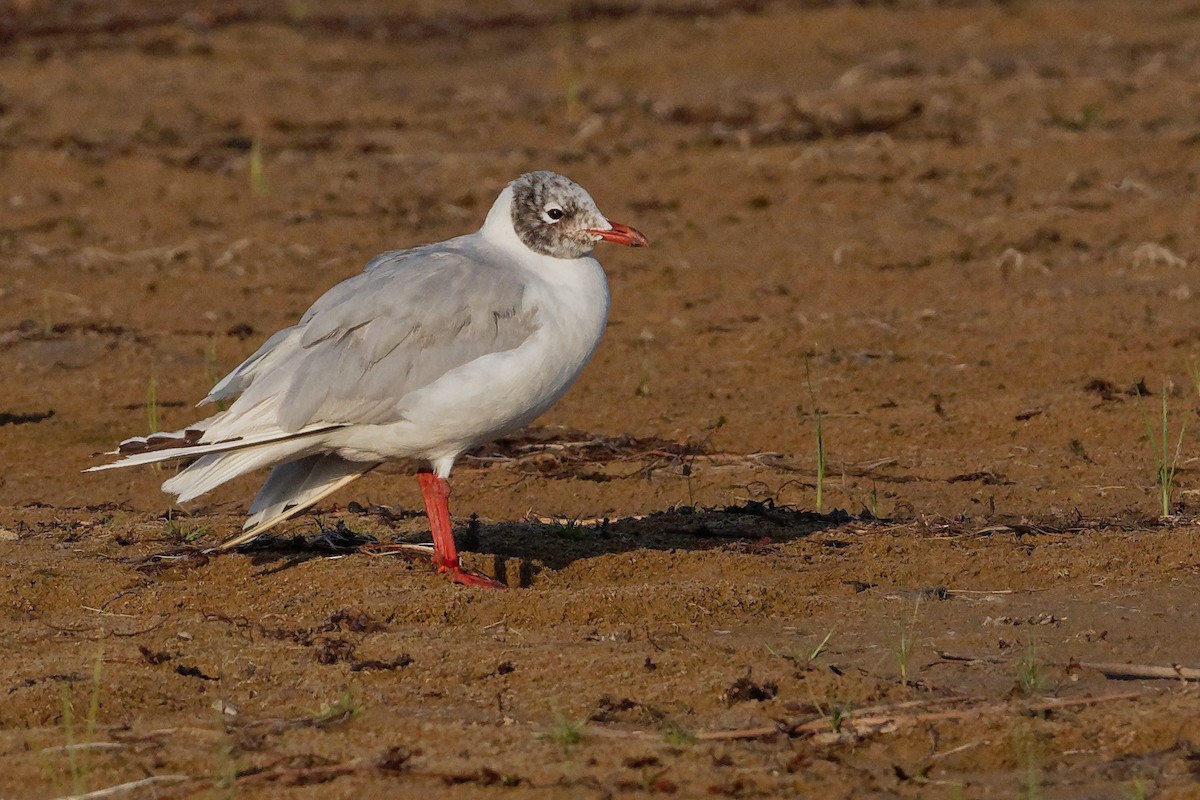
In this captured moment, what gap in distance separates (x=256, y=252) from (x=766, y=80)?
Result: 6.94 m

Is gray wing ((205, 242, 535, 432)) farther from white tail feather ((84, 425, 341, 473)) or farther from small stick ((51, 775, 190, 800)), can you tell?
small stick ((51, 775, 190, 800))

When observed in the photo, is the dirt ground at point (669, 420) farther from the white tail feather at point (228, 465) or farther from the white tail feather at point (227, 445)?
the white tail feather at point (227, 445)

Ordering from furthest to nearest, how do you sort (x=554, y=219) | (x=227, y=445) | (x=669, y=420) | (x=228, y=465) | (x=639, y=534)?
(x=669, y=420) < (x=639, y=534) < (x=554, y=219) < (x=228, y=465) < (x=227, y=445)

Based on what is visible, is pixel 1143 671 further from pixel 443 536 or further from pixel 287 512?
pixel 287 512

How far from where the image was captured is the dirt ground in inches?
189

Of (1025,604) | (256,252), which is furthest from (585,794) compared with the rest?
(256,252)

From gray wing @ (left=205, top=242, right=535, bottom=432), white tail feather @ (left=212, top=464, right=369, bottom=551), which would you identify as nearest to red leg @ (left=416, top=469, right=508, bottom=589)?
white tail feather @ (left=212, top=464, right=369, bottom=551)

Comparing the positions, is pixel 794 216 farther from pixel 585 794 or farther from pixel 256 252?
pixel 585 794

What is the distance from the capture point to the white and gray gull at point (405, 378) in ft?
20.1

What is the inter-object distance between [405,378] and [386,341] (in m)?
0.16

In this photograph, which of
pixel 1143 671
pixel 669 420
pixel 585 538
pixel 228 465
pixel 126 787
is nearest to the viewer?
pixel 126 787

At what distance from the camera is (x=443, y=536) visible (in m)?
6.35

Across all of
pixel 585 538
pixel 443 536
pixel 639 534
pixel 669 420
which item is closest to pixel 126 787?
pixel 443 536

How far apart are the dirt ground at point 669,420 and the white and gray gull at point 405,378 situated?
0.38 meters
